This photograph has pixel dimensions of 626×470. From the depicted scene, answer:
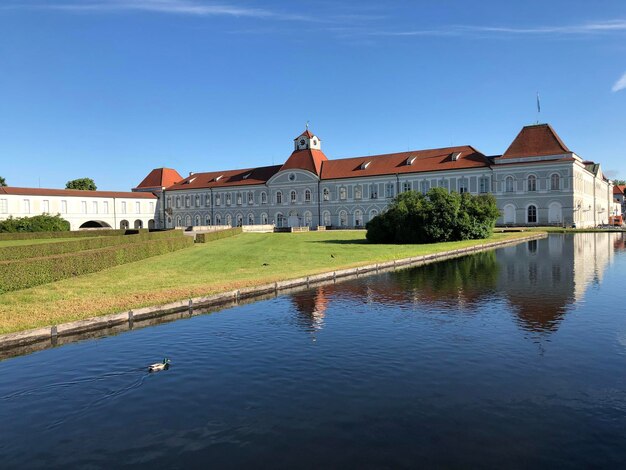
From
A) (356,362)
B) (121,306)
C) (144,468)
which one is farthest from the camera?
(121,306)

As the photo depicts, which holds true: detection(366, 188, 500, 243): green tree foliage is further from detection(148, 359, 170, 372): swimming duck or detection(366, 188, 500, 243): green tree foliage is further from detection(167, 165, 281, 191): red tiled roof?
detection(167, 165, 281, 191): red tiled roof

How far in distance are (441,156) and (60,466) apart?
76.3 m

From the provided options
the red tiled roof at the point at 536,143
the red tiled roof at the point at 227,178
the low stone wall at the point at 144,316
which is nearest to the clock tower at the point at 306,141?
the red tiled roof at the point at 227,178

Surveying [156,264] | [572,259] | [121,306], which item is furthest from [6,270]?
[572,259]

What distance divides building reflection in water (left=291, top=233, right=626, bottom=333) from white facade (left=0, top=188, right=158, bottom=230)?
2854 inches

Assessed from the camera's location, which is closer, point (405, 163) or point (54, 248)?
point (54, 248)

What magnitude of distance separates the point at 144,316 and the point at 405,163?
7001 cm

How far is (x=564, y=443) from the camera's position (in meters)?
6.78

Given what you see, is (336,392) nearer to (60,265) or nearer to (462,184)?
(60,265)

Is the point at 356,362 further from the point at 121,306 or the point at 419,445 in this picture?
the point at 121,306

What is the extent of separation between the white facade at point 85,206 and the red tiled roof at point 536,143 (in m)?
66.6

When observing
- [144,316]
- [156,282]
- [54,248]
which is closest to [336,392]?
[144,316]

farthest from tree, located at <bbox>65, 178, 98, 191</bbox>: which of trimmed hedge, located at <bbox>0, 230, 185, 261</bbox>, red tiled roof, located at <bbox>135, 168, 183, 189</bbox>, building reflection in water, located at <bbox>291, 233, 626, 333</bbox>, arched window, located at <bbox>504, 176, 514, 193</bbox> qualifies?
building reflection in water, located at <bbox>291, 233, 626, 333</bbox>

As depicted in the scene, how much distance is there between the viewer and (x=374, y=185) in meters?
81.6
